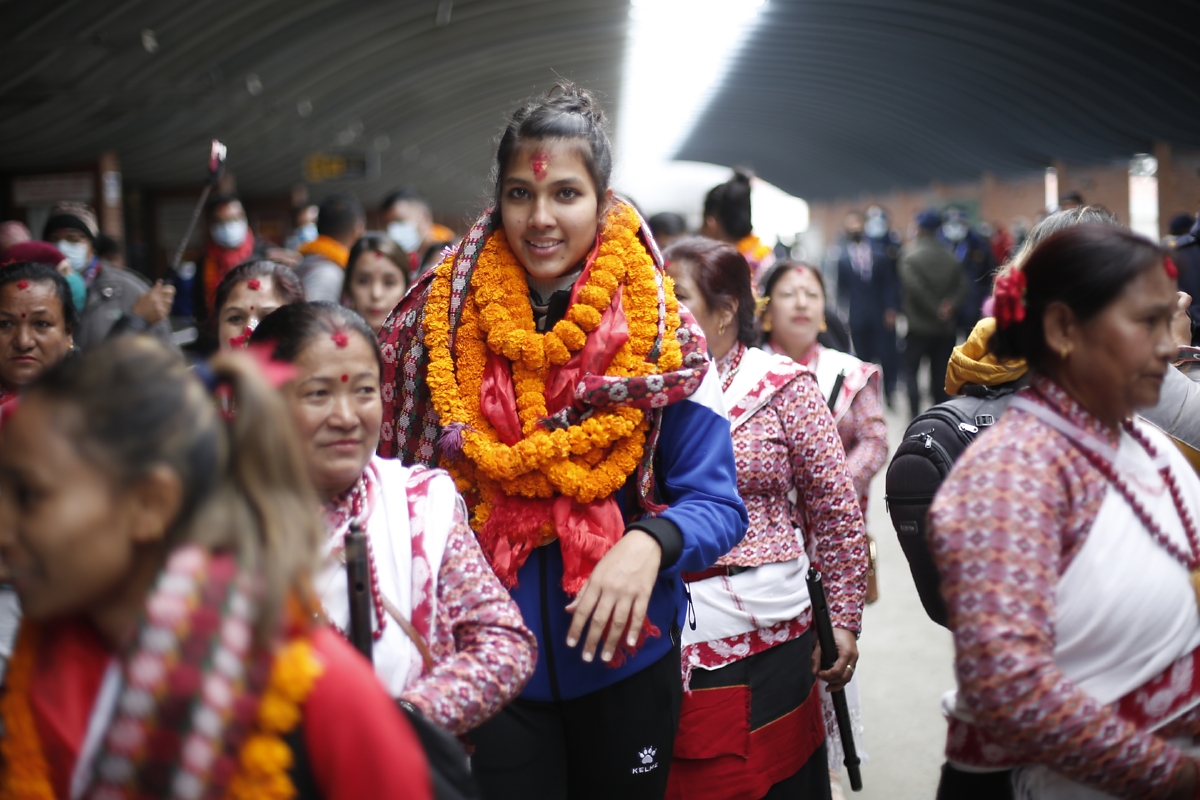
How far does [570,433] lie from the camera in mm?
2230

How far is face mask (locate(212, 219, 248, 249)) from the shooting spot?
6981 millimetres

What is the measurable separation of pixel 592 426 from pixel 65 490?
1.13m

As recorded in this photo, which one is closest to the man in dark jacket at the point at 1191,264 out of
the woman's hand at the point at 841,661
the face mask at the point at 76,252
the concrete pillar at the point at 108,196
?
the woman's hand at the point at 841,661

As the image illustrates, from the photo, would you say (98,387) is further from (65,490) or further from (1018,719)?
(1018,719)

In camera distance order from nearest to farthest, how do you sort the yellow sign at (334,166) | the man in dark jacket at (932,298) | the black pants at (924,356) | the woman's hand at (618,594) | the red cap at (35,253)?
the woman's hand at (618,594)
the red cap at (35,253)
the man in dark jacket at (932,298)
the black pants at (924,356)
the yellow sign at (334,166)

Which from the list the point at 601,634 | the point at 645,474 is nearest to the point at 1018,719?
the point at 601,634

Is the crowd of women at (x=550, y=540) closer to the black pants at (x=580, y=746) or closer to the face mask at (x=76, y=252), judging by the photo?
the black pants at (x=580, y=746)

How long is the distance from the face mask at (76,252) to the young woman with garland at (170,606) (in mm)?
5666

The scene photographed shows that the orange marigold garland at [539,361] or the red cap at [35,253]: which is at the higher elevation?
the red cap at [35,253]

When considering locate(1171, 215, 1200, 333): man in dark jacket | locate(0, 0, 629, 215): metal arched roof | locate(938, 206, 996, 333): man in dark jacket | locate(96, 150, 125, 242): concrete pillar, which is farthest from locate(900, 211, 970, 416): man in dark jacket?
locate(96, 150, 125, 242): concrete pillar

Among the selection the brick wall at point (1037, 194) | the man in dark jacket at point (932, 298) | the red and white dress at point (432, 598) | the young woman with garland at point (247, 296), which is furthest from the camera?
the brick wall at point (1037, 194)

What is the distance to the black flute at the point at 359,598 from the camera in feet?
5.91

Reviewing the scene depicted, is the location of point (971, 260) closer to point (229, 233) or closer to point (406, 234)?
point (406, 234)

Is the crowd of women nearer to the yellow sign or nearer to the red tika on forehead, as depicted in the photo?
the red tika on forehead
